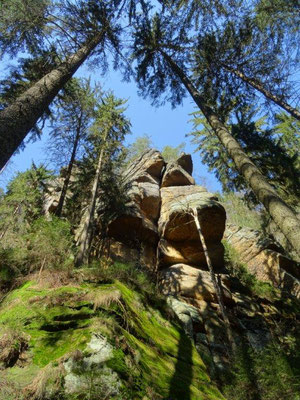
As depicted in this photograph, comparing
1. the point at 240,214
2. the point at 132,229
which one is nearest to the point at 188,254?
the point at 132,229

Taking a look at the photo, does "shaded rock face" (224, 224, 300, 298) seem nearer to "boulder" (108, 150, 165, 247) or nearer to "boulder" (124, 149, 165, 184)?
"boulder" (108, 150, 165, 247)

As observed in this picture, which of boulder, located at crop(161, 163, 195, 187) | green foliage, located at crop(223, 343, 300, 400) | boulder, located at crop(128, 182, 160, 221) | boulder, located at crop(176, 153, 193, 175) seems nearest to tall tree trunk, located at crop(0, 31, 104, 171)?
green foliage, located at crop(223, 343, 300, 400)

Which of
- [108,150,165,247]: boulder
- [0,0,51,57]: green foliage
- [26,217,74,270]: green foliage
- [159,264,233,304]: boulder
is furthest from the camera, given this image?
[108,150,165,247]: boulder

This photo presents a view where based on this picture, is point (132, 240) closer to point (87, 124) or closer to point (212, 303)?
point (212, 303)

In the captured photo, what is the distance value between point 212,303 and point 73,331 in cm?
950

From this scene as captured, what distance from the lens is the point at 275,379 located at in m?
4.53

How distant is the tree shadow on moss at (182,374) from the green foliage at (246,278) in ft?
27.8

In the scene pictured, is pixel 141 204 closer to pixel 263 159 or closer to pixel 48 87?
pixel 263 159

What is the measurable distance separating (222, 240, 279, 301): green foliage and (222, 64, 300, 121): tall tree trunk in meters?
8.91

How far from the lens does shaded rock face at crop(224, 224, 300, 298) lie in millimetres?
15023

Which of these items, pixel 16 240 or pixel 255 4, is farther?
pixel 255 4

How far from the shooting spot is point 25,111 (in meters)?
5.30

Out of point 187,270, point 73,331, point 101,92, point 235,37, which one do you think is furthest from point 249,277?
point 101,92

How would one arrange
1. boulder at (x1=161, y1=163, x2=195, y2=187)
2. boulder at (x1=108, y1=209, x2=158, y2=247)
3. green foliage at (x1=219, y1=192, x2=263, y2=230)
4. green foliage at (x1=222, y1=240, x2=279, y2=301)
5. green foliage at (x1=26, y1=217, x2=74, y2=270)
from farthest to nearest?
green foliage at (x1=219, y1=192, x2=263, y2=230) → boulder at (x1=161, y1=163, x2=195, y2=187) → boulder at (x1=108, y1=209, x2=158, y2=247) → green foliage at (x1=222, y1=240, x2=279, y2=301) → green foliage at (x1=26, y1=217, x2=74, y2=270)
